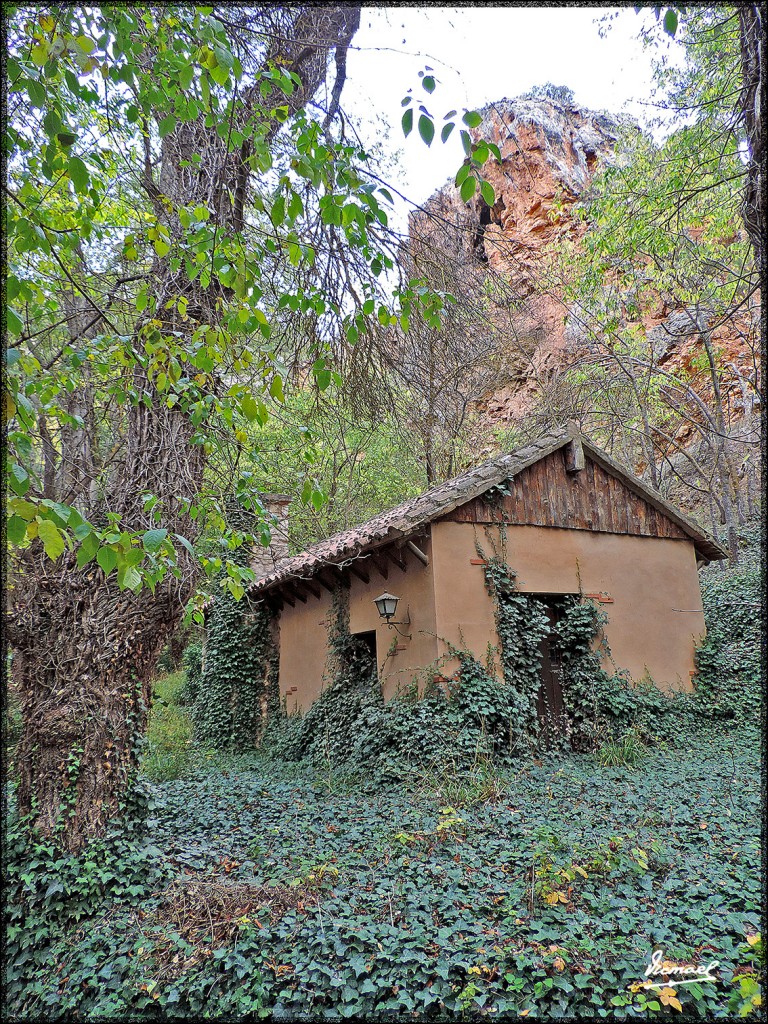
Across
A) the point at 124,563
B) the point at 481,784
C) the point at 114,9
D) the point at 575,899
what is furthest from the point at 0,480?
the point at 481,784

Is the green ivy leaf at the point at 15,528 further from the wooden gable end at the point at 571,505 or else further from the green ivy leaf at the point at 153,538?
the wooden gable end at the point at 571,505

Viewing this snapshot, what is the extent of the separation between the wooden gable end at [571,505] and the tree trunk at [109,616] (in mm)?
4171

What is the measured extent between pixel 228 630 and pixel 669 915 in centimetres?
917

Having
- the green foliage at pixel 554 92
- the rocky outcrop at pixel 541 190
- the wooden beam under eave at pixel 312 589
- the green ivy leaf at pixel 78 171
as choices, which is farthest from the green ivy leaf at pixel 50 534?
the green foliage at pixel 554 92

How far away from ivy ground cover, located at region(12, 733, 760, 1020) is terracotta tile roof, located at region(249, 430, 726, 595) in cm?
317

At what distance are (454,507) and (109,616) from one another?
4.62m

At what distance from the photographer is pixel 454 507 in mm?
8211

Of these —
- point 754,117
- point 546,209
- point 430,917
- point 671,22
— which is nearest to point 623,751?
point 430,917

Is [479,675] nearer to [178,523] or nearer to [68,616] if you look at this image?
[178,523]

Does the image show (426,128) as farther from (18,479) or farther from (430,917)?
(430,917)

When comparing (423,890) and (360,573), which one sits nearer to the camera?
(423,890)

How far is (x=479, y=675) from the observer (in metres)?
7.91

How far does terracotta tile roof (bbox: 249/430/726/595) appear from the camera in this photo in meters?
7.87

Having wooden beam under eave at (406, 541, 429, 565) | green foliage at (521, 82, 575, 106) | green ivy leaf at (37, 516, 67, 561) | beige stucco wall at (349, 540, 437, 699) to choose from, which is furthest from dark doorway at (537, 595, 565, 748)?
green foliage at (521, 82, 575, 106)
